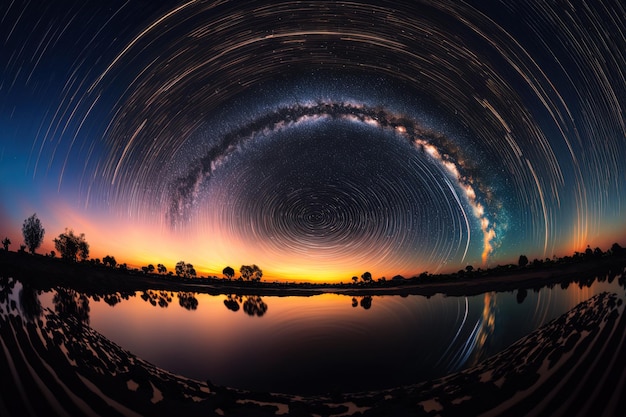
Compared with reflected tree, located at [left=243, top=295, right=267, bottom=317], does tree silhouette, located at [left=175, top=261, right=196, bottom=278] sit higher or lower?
higher

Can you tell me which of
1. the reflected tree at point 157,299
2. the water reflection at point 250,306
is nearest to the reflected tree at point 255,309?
the water reflection at point 250,306

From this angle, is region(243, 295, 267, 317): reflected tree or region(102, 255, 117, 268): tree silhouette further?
region(102, 255, 117, 268): tree silhouette

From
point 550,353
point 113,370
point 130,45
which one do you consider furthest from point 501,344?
point 130,45

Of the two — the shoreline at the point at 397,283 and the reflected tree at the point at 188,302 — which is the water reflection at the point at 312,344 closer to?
the reflected tree at the point at 188,302

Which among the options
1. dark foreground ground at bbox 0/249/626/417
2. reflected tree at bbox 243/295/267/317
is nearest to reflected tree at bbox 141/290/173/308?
reflected tree at bbox 243/295/267/317

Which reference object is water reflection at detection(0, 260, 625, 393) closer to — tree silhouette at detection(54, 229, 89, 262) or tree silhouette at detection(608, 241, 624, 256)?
tree silhouette at detection(54, 229, 89, 262)

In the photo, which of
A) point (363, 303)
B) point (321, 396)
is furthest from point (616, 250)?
point (321, 396)

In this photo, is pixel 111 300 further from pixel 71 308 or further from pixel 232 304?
pixel 232 304

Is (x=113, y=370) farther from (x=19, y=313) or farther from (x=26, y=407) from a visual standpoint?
(x=19, y=313)
